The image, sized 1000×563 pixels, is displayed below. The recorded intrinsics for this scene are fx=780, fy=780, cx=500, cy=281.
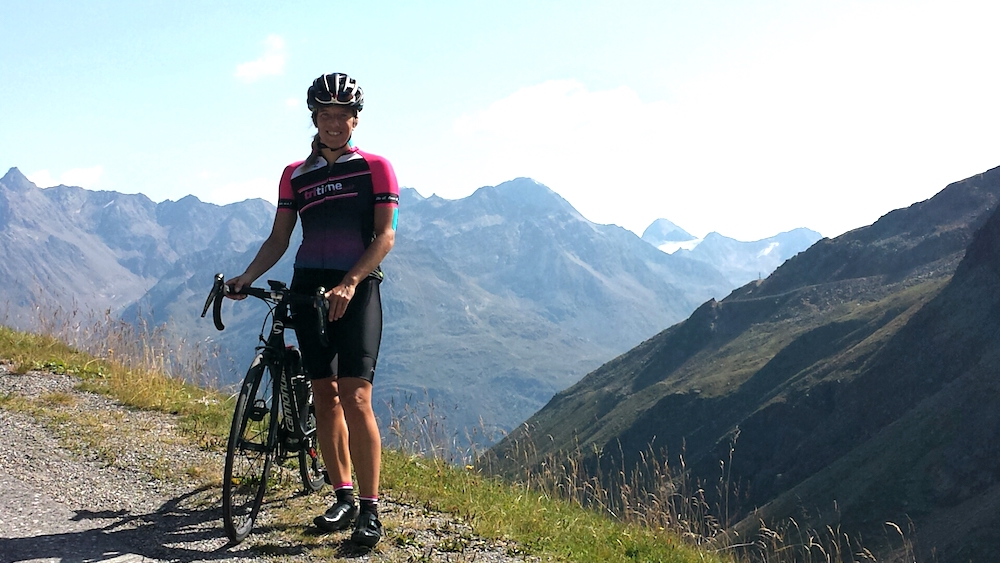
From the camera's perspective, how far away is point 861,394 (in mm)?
116000

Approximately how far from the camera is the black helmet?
16.6 ft

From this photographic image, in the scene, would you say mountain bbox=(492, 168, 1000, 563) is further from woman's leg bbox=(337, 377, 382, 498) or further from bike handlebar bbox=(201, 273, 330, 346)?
bike handlebar bbox=(201, 273, 330, 346)

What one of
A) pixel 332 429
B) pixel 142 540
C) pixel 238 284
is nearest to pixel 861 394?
pixel 332 429

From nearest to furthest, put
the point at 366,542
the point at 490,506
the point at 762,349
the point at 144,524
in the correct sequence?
the point at 366,542 → the point at 144,524 → the point at 490,506 → the point at 762,349

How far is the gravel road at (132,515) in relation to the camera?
15.8 ft

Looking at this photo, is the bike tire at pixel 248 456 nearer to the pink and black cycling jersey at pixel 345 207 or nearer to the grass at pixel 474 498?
the grass at pixel 474 498

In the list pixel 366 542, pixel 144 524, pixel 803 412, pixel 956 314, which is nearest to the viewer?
pixel 366 542

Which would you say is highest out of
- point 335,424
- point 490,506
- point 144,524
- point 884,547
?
point 335,424

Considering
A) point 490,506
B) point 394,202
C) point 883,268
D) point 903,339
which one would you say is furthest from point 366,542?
point 883,268

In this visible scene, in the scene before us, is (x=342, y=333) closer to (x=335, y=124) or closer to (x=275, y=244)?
(x=275, y=244)

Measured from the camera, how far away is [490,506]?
626 centimetres

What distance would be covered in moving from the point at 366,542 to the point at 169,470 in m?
2.40

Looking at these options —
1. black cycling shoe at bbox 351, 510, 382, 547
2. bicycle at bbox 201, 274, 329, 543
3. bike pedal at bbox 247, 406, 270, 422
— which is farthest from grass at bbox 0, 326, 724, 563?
bike pedal at bbox 247, 406, 270, 422

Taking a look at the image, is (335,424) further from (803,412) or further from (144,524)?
(803,412)
